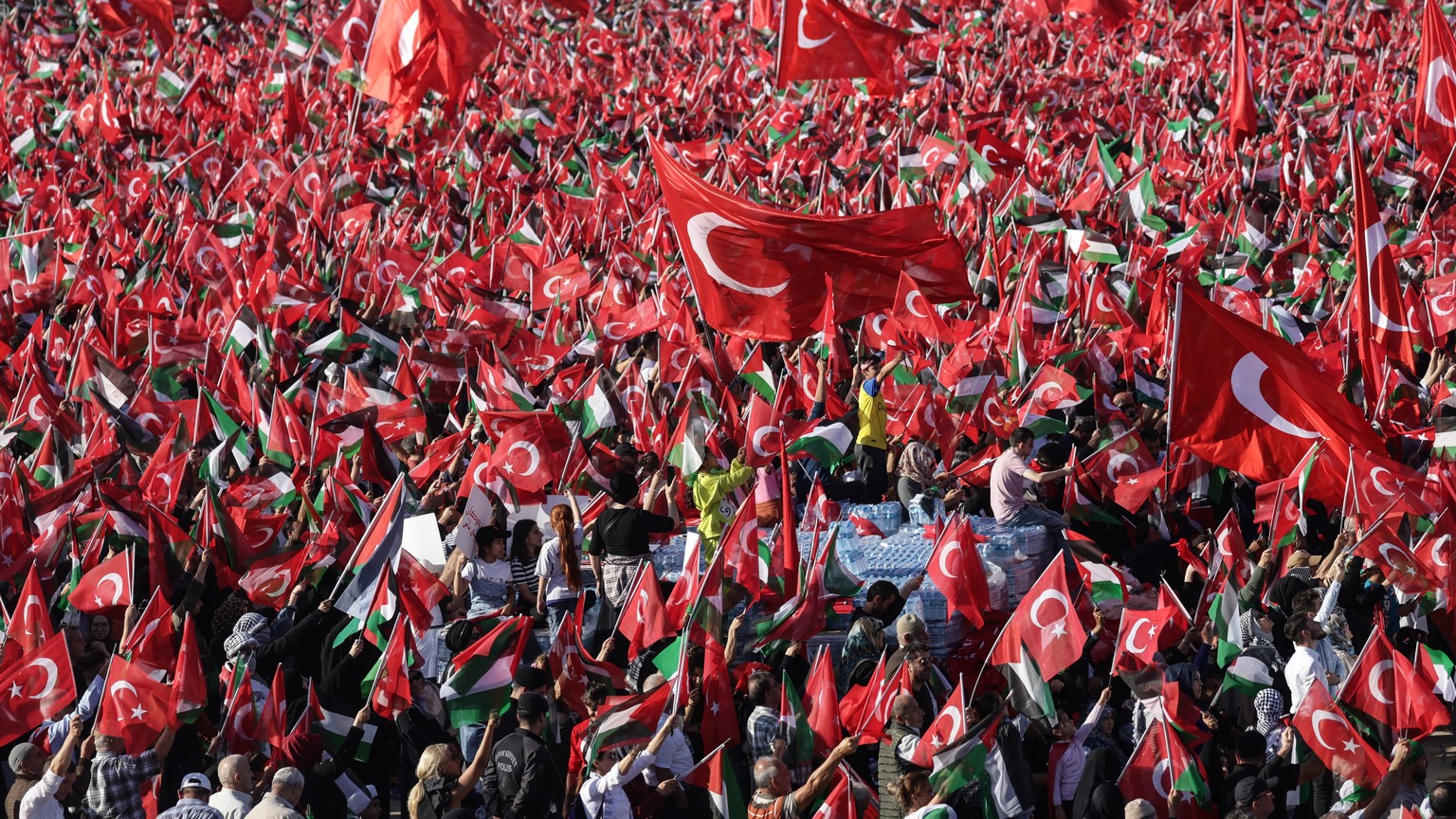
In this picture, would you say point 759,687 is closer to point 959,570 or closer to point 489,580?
point 959,570

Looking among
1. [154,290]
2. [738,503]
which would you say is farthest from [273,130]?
[738,503]

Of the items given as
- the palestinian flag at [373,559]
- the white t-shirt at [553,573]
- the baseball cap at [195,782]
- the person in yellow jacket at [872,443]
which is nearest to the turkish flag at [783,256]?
the person in yellow jacket at [872,443]

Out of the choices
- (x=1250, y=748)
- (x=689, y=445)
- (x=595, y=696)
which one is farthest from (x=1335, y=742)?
(x=689, y=445)

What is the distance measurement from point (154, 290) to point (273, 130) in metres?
8.11

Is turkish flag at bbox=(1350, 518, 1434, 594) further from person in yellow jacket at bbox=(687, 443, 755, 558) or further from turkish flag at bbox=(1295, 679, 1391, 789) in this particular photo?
person in yellow jacket at bbox=(687, 443, 755, 558)

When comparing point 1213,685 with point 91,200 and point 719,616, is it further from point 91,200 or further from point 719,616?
point 91,200

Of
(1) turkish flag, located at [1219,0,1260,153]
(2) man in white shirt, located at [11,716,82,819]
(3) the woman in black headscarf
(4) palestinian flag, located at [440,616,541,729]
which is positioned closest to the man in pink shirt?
(3) the woman in black headscarf

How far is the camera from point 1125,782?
715 cm

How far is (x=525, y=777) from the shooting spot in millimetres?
6934

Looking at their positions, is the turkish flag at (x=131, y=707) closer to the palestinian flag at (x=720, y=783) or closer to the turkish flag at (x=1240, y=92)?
the palestinian flag at (x=720, y=783)

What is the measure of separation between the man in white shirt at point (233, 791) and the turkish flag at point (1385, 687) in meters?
4.28

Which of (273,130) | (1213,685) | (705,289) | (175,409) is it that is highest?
(1213,685)

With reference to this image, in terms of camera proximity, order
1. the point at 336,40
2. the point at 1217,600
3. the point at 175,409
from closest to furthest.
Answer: the point at 1217,600
the point at 175,409
the point at 336,40

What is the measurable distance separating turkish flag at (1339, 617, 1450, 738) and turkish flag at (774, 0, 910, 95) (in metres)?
13.5
